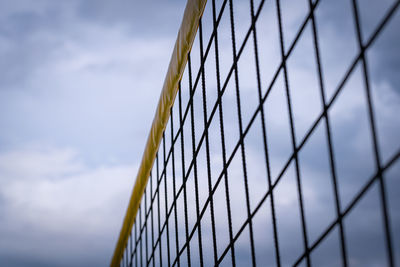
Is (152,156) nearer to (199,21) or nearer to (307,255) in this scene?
(199,21)

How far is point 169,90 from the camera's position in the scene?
7332mm

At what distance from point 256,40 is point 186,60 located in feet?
8.10

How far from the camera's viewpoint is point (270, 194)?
356cm

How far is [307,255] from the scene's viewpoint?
117 inches

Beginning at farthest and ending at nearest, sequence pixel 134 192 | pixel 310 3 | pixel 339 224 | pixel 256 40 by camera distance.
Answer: pixel 134 192
pixel 256 40
pixel 310 3
pixel 339 224

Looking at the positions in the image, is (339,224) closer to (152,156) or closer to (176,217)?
(176,217)

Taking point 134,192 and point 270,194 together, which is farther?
point 134,192

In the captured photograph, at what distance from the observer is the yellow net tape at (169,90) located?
5.95 metres

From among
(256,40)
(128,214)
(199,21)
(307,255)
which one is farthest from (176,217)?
(128,214)

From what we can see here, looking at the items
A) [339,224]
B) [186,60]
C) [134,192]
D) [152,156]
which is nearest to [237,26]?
[186,60]

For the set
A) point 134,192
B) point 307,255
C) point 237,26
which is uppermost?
point 134,192

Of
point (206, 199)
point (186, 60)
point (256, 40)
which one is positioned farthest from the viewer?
point (186, 60)

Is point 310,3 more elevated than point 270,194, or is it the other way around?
point 310,3

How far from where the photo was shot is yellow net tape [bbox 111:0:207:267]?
19.5 ft
